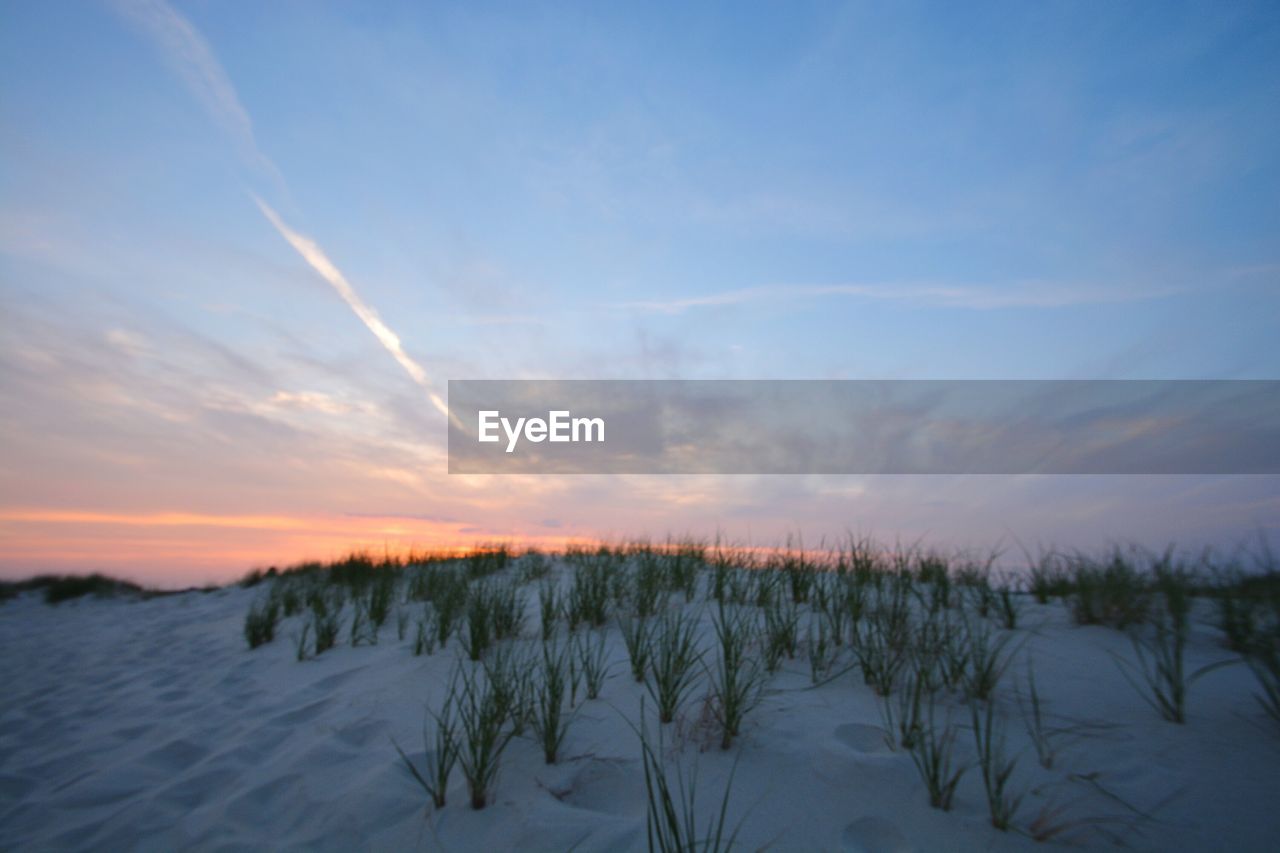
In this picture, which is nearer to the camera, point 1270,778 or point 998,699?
point 1270,778

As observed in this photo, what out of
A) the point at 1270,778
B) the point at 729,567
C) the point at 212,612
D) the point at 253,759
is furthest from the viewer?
the point at 212,612

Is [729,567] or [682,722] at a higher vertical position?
[729,567]

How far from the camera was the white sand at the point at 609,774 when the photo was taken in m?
1.97

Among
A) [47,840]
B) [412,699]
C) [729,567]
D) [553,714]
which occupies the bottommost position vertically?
[47,840]

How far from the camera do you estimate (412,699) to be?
364 cm

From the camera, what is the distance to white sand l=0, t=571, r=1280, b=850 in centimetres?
197

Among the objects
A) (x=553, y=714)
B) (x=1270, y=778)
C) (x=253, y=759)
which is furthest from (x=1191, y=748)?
(x=253, y=759)

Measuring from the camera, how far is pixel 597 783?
2393 mm

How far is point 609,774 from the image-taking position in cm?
243

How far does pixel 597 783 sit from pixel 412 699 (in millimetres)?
1818

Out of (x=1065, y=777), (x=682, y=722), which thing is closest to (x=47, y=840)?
(x=682, y=722)

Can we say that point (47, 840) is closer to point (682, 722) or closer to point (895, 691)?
point (682, 722)

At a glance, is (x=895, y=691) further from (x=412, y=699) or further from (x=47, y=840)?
(x=47, y=840)

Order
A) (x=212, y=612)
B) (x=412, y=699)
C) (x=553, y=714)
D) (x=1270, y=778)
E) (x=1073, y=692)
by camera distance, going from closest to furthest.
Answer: (x=1270, y=778) < (x=553, y=714) < (x=1073, y=692) < (x=412, y=699) < (x=212, y=612)
